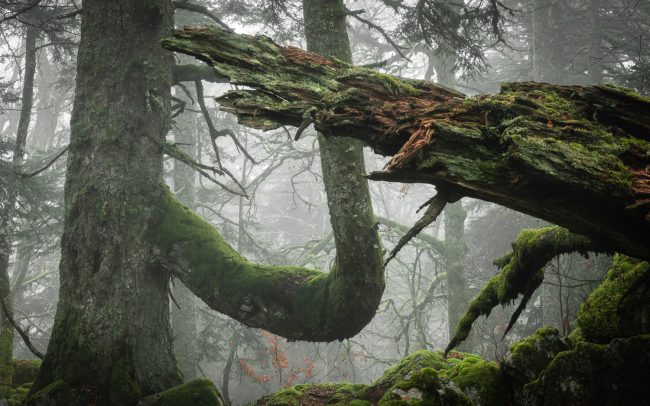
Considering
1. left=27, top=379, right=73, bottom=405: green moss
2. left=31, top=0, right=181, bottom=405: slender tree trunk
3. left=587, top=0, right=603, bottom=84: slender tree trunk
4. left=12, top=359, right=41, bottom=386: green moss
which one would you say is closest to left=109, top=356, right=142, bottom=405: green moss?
left=31, top=0, right=181, bottom=405: slender tree trunk

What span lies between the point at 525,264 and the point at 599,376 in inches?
43.4

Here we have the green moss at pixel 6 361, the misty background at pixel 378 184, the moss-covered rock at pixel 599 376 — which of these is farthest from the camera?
the misty background at pixel 378 184

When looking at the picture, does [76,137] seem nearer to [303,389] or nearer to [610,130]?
[303,389]

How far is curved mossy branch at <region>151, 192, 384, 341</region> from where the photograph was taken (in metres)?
4.86

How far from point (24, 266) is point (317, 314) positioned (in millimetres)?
14271

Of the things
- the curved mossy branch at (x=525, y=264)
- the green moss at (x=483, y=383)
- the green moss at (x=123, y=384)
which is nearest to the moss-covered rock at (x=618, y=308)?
the curved mossy branch at (x=525, y=264)

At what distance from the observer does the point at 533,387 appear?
3578 mm

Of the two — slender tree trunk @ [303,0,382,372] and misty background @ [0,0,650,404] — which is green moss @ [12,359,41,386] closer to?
misty background @ [0,0,650,404]

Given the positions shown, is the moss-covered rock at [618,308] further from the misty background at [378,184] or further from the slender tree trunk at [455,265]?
the slender tree trunk at [455,265]

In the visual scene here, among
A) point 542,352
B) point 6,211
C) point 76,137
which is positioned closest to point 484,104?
point 542,352

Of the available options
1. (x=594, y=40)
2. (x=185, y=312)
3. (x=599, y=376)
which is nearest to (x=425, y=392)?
(x=599, y=376)

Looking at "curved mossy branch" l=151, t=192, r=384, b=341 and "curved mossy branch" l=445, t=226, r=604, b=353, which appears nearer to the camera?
"curved mossy branch" l=445, t=226, r=604, b=353

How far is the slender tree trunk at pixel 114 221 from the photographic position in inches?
192

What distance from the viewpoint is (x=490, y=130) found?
8.21 ft
